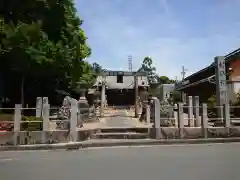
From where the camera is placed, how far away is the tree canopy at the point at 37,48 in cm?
2483

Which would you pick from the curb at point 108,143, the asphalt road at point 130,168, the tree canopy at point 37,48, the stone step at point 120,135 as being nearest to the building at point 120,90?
the tree canopy at point 37,48

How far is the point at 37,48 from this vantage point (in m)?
26.1

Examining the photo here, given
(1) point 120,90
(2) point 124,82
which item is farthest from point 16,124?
(2) point 124,82

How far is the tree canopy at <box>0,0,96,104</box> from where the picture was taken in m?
24.8

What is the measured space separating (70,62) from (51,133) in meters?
13.7

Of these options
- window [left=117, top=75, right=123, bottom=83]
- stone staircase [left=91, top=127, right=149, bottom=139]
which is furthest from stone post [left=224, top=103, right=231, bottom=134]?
window [left=117, top=75, right=123, bottom=83]

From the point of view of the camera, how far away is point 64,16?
100 feet

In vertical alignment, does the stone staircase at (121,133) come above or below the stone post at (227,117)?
below

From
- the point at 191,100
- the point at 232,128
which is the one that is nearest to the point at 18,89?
the point at 191,100

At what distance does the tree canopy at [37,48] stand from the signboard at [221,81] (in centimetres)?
1183

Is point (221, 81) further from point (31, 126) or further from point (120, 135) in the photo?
point (31, 126)

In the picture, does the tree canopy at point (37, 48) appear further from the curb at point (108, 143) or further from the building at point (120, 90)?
the building at point (120, 90)

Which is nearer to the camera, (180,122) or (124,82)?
(180,122)

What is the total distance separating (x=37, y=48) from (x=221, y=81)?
41.7ft
